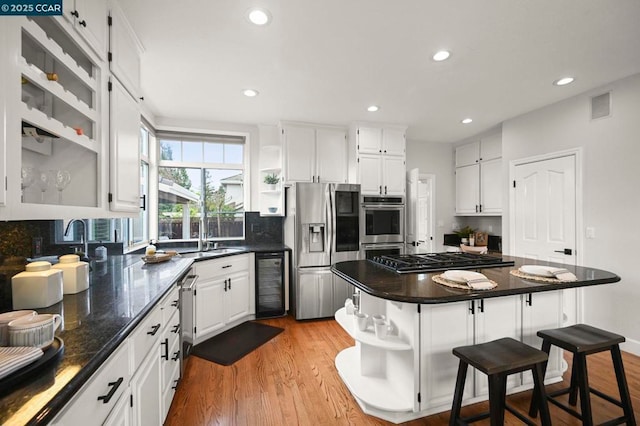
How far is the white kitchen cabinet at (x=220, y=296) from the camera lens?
110 inches

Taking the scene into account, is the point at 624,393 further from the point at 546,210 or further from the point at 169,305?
the point at 169,305

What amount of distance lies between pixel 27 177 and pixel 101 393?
2.93ft

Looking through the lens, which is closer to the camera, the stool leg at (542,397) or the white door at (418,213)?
the stool leg at (542,397)

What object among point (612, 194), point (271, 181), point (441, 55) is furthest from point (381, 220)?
point (612, 194)

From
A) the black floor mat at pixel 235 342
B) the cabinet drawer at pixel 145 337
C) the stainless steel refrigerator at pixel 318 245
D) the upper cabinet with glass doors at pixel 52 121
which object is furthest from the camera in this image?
the stainless steel refrigerator at pixel 318 245

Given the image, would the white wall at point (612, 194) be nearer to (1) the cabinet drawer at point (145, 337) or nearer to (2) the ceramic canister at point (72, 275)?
(1) the cabinet drawer at point (145, 337)

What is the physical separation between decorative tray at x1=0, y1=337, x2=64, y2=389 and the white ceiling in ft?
6.29

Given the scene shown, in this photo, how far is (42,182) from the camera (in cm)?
123

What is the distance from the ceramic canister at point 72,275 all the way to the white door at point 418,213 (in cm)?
360

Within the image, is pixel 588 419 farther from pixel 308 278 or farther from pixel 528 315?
pixel 308 278

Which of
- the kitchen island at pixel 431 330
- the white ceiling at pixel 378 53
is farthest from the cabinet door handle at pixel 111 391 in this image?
the white ceiling at pixel 378 53

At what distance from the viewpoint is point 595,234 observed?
291 centimetres

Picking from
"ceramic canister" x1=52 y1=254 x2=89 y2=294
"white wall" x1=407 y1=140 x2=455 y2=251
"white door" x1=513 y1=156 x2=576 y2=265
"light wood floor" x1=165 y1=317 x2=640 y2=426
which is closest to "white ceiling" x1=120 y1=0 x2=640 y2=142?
"white door" x1=513 y1=156 x2=576 y2=265

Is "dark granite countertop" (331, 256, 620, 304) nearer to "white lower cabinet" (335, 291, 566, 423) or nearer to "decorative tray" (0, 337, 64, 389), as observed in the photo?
"white lower cabinet" (335, 291, 566, 423)
